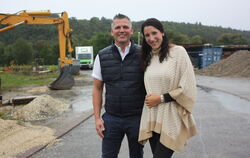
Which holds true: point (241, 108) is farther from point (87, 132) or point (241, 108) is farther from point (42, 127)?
point (42, 127)

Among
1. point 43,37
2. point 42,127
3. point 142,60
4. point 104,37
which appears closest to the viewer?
point 142,60

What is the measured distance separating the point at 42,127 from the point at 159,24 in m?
4.54

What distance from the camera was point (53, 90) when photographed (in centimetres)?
1386

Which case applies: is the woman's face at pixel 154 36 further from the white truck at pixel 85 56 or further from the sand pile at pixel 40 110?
the white truck at pixel 85 56

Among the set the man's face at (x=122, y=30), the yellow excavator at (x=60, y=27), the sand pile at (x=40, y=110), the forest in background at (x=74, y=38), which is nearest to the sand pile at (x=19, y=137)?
the sand pile at (x=40, y=110)

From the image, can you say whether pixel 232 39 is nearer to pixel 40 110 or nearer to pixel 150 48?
pixel 40 110

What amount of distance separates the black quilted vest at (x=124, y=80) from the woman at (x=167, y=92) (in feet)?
0.55

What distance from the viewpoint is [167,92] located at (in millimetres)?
2344

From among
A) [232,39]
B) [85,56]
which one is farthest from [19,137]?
[232,39]

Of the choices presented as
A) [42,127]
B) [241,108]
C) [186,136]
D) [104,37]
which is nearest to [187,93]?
[186,136]

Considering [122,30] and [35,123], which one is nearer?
[122,30]

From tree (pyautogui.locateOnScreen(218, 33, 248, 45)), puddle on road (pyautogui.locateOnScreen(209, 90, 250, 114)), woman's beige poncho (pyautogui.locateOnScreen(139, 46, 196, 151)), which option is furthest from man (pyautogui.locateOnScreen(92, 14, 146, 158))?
tree (pyautogui.locateOnScreen(218, 33, 248, 45))

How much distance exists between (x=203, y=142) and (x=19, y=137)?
3.30 m

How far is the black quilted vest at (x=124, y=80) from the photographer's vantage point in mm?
2607
